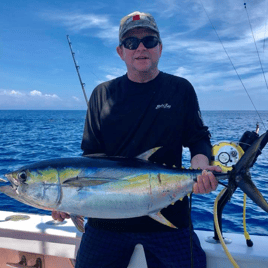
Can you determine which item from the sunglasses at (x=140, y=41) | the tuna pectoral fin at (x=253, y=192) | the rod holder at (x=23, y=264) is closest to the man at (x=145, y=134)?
the sunglasses at (x=140, y=41)

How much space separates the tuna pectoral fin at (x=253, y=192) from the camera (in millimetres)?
1858

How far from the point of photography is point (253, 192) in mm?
1923

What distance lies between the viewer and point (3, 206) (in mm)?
7461

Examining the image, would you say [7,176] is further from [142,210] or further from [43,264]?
[43,264]

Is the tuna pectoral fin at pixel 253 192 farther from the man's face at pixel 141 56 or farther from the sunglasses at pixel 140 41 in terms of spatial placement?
the sunglasses at pixel 140 41

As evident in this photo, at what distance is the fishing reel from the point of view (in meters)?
2.88

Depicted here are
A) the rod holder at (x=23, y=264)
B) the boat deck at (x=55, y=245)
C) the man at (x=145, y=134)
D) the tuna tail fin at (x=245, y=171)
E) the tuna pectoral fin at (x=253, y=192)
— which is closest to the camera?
the tuna pectoral fin at (x=253, y=192)

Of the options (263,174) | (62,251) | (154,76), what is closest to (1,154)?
(263,174)

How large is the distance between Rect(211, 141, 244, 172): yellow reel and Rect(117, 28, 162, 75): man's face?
3.38 feet

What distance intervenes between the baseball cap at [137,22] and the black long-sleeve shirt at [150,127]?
0.42 m

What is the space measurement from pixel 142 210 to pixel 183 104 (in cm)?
103

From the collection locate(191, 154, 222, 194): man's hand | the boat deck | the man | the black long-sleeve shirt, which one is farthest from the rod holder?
locate(191, 154, 222, 194): man's hand

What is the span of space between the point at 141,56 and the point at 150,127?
0.61 m

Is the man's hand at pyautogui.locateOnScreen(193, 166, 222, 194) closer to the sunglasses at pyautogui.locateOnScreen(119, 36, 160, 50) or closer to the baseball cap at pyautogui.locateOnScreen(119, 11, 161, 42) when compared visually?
the sunglasses at pyautogui.locateOnScreen(119, 36, 160, 50)
